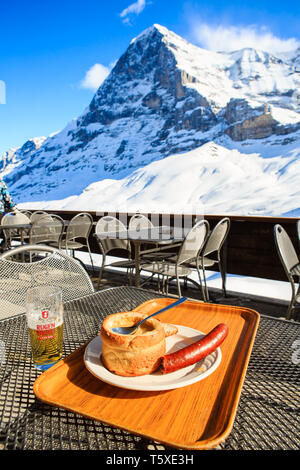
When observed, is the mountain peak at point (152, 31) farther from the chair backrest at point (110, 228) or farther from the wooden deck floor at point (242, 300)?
the wooden deck floor at point (242, 300)

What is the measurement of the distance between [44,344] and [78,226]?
150 inches

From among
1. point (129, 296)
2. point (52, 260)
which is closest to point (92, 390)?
point (129, 296)

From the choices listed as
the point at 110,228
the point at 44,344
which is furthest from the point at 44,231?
the point at 44,344

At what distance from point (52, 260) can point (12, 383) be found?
0.81 metres

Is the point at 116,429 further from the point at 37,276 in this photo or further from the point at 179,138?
the point at 179,138

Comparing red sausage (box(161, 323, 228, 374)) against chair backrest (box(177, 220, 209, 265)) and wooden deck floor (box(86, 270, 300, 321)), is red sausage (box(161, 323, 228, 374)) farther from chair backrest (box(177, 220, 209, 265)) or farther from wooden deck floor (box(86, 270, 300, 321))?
wooden deck floor (box(86, 270, 300, 321))

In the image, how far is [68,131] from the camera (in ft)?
429

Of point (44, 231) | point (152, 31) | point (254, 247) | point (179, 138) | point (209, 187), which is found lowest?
point (254, 247)

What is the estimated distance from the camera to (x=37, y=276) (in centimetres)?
126

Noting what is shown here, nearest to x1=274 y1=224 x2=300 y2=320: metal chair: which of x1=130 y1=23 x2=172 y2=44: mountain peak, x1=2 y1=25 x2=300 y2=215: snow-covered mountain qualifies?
x1=2 y1=25 x2=300 y2=215: snow-covered mountain

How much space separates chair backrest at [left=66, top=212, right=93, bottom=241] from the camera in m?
4.23

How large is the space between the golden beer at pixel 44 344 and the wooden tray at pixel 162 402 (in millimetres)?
64

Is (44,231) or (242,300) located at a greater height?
(44,231)

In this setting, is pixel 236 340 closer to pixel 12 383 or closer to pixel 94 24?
pixel 12 383
